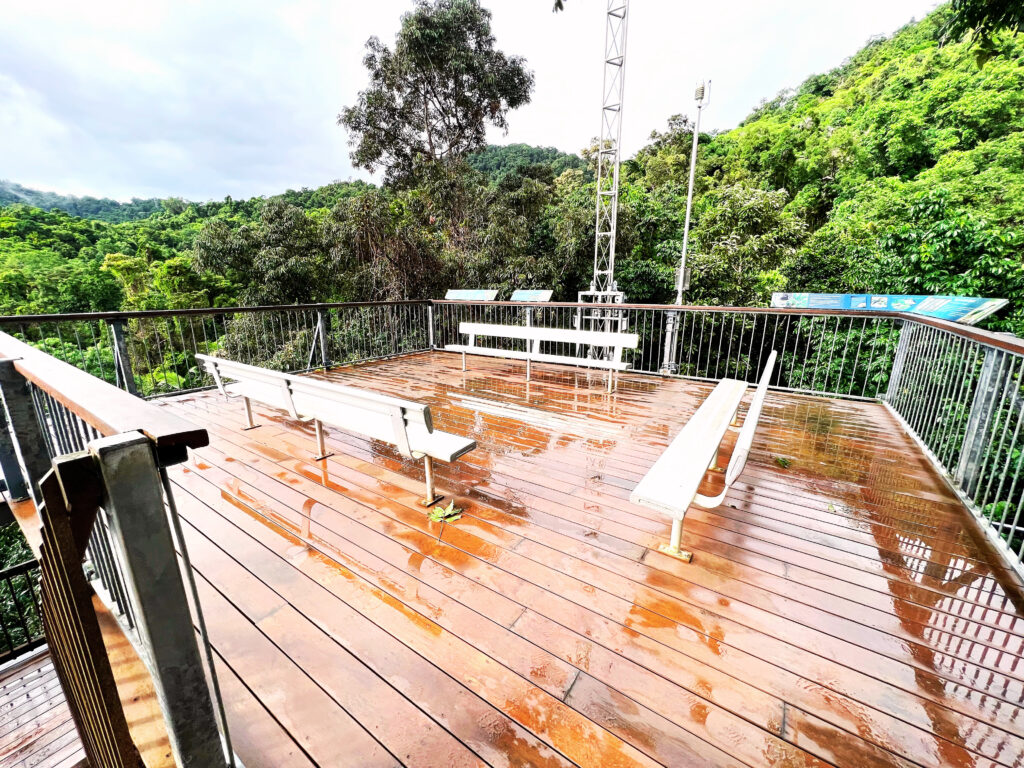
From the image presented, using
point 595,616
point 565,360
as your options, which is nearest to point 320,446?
point 595,616

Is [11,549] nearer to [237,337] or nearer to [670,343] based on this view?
[237,337]

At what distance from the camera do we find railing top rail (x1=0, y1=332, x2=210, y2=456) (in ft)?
2.49

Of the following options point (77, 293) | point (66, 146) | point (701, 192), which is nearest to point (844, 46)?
point (701, 192)

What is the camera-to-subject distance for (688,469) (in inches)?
81.7

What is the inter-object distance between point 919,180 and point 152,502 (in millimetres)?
23616

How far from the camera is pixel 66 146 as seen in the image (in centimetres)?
6125

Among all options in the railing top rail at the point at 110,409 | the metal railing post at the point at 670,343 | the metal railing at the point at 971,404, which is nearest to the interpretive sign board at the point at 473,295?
the metal railing post at the point at 670,343

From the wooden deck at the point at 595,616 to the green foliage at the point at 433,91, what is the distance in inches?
500

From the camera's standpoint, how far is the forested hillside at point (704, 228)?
885cm

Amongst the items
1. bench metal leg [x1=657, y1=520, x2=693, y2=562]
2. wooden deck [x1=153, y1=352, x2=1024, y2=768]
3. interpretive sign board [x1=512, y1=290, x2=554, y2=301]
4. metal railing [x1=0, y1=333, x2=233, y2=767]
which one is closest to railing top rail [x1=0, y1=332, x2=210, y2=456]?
metal railing [x1=0, y1=333, x2=233, y2=767]

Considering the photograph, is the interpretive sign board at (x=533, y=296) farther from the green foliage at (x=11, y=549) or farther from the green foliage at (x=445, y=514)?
the green foliage at (x=11, y=549)

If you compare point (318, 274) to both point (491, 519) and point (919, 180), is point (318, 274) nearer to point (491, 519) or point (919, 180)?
point (491, 519)

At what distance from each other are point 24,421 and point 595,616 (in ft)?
8.27

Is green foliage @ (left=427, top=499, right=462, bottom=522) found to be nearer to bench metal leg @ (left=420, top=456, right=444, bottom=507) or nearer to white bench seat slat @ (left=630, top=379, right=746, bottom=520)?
bench metal leg @ (left=420, top=456, right=444, bottom=507)
